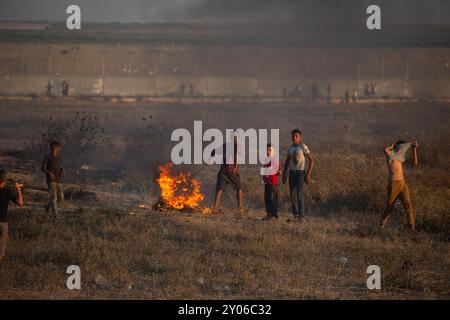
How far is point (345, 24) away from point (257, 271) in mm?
57167

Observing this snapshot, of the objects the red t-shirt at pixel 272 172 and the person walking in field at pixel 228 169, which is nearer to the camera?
the red t-shirt at pixel 272 172

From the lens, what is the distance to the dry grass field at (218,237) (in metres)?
10.8

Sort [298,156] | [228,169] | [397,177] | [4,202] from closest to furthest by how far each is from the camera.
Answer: [4,202] → [397,177] → [298,156] → [228,169]

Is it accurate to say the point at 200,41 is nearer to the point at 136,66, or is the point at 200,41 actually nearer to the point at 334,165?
the point at 136,66

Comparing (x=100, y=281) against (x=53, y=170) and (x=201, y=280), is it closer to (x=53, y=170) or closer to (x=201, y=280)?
(x=201, y=280)

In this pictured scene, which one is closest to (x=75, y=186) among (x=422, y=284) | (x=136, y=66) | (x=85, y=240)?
(x=85, y=240)

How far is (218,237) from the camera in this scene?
43.3ft

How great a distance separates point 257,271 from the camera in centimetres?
1146

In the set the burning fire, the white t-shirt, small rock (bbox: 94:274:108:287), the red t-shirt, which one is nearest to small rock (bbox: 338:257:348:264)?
the white t-shirt

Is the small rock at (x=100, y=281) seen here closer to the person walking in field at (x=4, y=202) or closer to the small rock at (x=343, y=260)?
the person walking in field at (x=4, y=202)

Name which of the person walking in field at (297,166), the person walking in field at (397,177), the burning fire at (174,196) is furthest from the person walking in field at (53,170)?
the person walking in field at (397,177)

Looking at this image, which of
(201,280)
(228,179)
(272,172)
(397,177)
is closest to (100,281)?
(201,280)

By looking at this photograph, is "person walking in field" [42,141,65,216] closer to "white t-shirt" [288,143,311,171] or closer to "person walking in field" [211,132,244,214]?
"person walking in field" [211,132,244,214]

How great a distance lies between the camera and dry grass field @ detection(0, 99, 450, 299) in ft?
35.4
